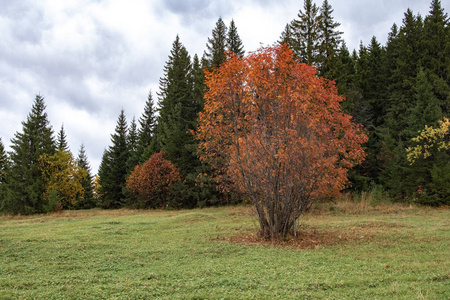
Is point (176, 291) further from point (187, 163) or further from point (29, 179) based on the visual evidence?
point (29, 179)

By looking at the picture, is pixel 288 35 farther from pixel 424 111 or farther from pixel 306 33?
pixel 424 111

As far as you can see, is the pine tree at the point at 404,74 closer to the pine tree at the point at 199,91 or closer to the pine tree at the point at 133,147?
the pine tree at the point at 199,91

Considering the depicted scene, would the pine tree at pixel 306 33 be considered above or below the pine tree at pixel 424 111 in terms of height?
above

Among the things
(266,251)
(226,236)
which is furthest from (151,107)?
(266,251)

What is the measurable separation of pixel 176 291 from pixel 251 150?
6.49 metres

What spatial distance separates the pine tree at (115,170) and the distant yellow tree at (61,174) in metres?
3.37

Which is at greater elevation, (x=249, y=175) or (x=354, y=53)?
(x=354, y=53)

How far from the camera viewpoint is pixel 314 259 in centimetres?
737

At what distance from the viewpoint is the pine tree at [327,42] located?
94.4 feet

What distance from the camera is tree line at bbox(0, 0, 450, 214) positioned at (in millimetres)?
26477

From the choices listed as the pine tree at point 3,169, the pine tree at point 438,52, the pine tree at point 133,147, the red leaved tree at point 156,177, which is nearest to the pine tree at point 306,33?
the pine tree at point 438,52

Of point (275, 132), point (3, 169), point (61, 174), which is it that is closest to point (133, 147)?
point (61, 174)

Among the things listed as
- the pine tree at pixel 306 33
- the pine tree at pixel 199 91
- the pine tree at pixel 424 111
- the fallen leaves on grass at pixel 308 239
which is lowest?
the fallen leaves on grass at pixel 308 239

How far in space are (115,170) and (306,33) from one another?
91.9 ft
